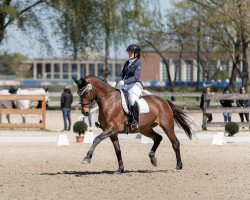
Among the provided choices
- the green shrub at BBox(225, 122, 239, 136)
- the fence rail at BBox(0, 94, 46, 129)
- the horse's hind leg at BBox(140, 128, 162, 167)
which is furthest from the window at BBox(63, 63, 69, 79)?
the horse's hind leg at BBox(140, 128, 162, 167)

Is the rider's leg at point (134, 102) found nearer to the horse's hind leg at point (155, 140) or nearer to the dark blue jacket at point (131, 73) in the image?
the dark blue jacket at point (131, 73)

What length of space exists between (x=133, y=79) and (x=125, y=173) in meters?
1.82

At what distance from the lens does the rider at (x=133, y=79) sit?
1556 cm

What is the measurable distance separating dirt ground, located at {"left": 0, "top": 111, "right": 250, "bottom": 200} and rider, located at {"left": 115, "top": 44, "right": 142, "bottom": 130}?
1.22 m

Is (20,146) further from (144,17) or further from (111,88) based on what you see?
(144,17)

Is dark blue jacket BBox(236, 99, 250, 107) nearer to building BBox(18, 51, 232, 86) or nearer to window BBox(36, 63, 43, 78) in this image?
building BBox(18, 51, 232, 86)

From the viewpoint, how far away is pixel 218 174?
14.9 m

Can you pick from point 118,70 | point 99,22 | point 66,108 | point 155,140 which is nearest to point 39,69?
point 118,70

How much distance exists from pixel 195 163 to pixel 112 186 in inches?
183

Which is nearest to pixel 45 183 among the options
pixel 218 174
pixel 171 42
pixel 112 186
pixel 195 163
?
pixel 112 186

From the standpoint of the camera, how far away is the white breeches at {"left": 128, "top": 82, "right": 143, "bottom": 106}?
15672mm

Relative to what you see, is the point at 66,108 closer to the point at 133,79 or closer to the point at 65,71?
the point at 133,79

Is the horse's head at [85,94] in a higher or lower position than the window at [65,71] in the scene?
higher

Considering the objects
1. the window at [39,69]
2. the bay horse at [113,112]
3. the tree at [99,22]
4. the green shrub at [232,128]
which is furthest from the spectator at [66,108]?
the window at [39,69]
